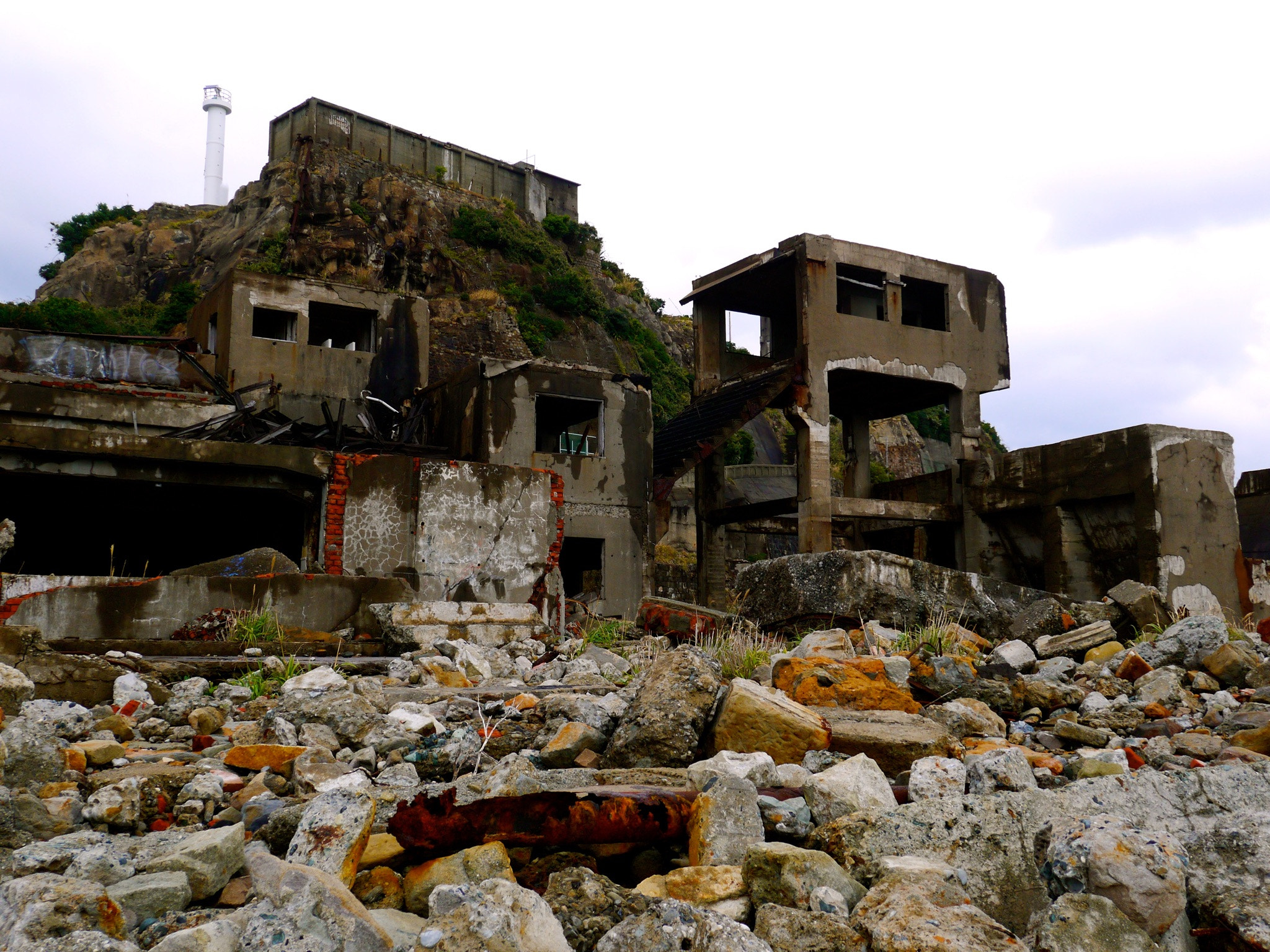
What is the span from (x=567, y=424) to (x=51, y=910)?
20450mm

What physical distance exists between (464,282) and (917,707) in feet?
115

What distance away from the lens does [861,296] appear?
2166 centimetres

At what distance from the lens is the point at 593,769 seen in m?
4.46

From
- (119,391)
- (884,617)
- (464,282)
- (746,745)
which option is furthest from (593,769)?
(464,282)

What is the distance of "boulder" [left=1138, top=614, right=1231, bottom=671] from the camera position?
6680 mm

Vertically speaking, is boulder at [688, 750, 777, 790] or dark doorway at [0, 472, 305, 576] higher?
dark doorway at [0, 472, 305, 576]

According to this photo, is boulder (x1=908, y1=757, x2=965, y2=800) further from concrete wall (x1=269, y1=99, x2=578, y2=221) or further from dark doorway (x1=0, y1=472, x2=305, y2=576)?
concrete wall (x1=269, y1=99, x2=578, y2=221)

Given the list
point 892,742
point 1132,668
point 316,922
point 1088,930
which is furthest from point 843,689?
point 316,922

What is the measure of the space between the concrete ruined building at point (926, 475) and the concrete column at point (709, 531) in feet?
0.14

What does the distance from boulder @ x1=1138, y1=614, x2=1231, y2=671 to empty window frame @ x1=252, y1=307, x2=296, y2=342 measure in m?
16.9

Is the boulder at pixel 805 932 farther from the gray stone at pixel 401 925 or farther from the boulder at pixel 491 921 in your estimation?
the gray stone at pixel 401 925

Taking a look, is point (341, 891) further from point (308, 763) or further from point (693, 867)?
point (308, 763)

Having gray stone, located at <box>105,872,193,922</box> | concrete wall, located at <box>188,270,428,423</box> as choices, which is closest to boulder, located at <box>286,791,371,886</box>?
gray stone, located at <box>105,872,193,922</box>

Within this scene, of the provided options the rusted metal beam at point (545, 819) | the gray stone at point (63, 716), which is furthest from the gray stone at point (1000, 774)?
the gray stone at point (63, 716)
